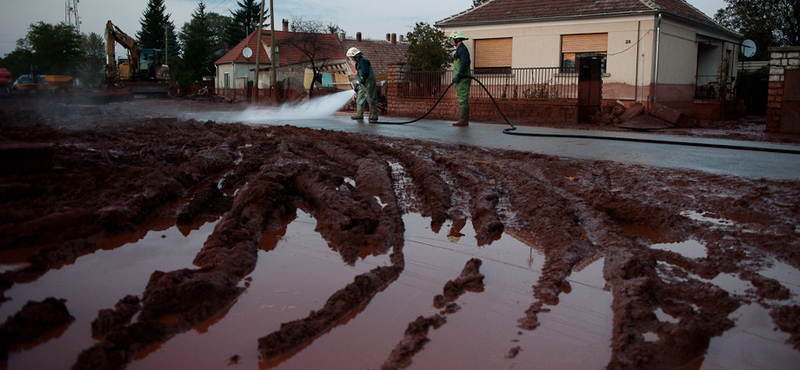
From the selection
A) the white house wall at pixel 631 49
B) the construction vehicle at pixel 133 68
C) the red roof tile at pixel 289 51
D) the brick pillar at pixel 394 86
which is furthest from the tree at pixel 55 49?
the white house wall at pixel 631 49

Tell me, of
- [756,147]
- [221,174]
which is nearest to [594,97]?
[756,147]

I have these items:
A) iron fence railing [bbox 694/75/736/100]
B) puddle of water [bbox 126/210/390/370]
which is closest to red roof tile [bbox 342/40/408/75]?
iron fence railing [bbox 694/75/736/100]

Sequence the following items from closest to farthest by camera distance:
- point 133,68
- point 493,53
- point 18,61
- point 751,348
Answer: point 751,348 < point 493,53 < point 133,68 < point 18,61

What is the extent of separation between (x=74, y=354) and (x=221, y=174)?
4882 mm

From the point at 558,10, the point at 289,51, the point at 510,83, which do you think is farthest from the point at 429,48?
the point at 289,51

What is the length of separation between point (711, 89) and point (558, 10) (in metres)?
6.61

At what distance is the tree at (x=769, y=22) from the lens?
3500 centimetres

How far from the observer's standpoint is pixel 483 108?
2180 cm

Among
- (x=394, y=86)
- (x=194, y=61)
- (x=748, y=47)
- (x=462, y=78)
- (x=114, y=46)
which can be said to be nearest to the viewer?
(x=462, y=78)

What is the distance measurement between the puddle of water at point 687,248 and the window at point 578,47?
59.6ft

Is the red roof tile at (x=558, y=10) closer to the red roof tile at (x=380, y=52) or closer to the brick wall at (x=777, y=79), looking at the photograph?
the brick wall at (x=777, y=79)

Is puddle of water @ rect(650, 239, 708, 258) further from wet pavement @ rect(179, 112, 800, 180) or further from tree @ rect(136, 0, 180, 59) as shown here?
tree @ rect(136, 0, 180, 59)

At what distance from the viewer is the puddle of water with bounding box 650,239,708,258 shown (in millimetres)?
4312

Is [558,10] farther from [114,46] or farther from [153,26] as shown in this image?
[153,26]
